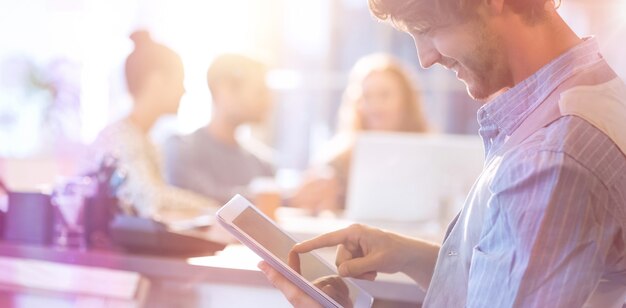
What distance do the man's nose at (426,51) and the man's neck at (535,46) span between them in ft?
Result: 0.38

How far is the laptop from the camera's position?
318cm

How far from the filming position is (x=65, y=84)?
5.34 meters

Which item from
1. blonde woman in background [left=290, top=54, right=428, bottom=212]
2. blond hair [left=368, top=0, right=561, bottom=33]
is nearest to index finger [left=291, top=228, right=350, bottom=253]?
blond hair [left=368, top=0, right=561, bottom=33]

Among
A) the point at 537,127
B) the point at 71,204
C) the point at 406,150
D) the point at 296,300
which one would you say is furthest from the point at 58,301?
the point at 406,150

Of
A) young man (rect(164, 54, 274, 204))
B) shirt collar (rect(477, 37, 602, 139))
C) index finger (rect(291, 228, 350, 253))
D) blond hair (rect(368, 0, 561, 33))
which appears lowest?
young man (rect(164, 54, 274, 204))

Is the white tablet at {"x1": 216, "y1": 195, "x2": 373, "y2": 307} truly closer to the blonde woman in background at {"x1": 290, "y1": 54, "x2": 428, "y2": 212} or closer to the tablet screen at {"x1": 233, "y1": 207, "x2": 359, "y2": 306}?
the tablet screen at {"x1": 233, "y1": 207, "x2": 359, "y2": 306}

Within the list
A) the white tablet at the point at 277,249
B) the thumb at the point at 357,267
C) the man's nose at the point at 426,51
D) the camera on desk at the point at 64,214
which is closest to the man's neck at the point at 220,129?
the camera on desk at the point at 64,214

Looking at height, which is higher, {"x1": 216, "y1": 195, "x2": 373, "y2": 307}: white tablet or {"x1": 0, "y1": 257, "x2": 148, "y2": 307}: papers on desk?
{"x1": 216, "y1": 195, "x2": 373, "y2": 307}: white tablet

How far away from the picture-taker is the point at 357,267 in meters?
1.45

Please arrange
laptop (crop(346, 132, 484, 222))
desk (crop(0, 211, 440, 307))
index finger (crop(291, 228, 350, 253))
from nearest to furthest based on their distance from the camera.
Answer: index finger (crop(291, 228, 350, 253)) < desk (crop(0, 211, 440, 307)) < laptop (crop(346, 132, 484, 222))

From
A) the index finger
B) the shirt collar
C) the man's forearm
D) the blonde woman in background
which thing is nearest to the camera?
the shirt collar

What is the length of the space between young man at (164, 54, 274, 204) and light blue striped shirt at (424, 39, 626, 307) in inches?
124

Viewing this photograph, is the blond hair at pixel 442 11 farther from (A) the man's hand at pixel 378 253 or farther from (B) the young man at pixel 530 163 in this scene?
(A) the man's hand at pixel 378 253

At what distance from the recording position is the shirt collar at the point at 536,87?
118cm
